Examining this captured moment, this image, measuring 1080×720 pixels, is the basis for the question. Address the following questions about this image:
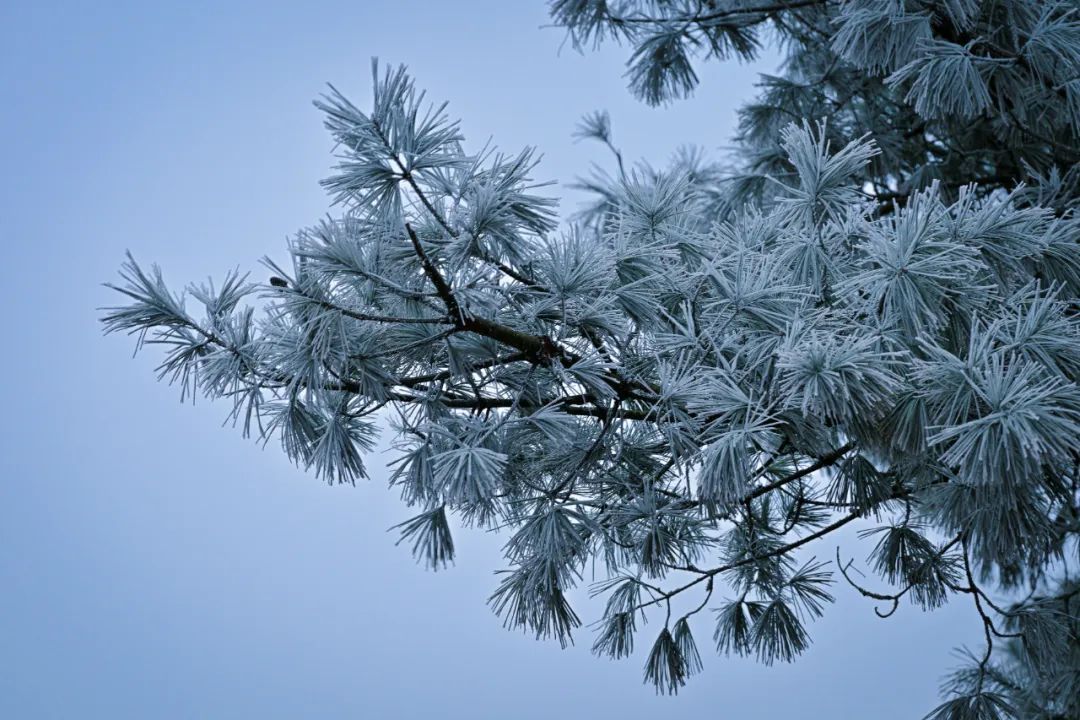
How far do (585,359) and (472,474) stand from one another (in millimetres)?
169

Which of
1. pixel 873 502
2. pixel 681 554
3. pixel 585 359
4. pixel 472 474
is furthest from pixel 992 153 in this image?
pixel 472 474

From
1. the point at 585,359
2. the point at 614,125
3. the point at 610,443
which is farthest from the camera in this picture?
the point at 614,125

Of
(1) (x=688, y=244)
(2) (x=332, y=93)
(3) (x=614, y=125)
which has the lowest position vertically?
(2) (x=332, y=93)

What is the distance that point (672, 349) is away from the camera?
3.00ft

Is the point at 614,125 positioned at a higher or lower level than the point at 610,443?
higher

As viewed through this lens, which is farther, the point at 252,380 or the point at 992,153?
the point at 992,153

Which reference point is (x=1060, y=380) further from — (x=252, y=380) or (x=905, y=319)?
(x=252, y=380)

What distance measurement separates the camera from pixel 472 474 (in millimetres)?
808

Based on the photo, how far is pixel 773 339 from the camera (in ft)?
2.79

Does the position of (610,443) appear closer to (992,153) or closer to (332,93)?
(332,93)

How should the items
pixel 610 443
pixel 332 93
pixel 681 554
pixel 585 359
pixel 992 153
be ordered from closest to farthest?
pixel 332 93, pixel 585 359, pixel 610 443, pixel 681 554, pixel 992 153

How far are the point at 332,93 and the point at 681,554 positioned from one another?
67cm

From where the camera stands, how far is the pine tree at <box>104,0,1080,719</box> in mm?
792

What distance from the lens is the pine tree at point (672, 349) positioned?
792 mm
